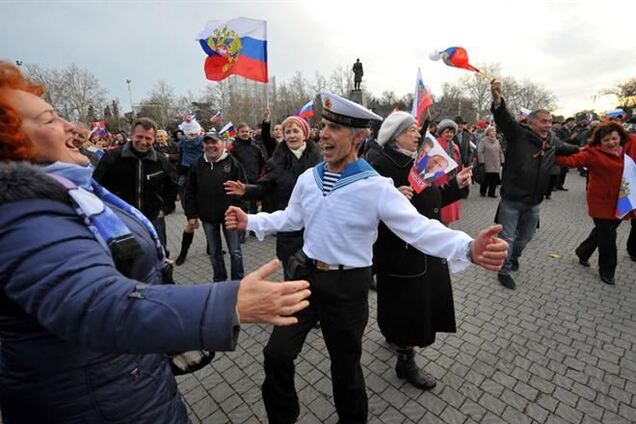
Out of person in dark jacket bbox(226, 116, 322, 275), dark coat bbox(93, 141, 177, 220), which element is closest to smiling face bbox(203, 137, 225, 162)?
dark coat bbox(93, 141, 177, 220)

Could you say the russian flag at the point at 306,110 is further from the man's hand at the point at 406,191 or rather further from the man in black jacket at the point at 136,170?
the man's hand at the point at 406,191

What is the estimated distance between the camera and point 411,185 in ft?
8.71

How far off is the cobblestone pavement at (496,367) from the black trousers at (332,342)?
1.79 ft

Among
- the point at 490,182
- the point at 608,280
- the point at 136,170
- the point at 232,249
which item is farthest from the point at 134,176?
the point at 490,182

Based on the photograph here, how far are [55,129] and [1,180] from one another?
0.35 meters

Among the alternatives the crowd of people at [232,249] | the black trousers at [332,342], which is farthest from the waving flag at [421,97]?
the black trousers at [332,342]

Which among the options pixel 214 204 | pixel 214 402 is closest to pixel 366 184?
pixel 214 402

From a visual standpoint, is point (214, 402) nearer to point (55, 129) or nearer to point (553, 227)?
point (55, 129)

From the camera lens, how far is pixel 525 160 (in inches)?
173

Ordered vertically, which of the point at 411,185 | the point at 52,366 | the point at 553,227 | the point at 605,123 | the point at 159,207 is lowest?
the point at 553,227

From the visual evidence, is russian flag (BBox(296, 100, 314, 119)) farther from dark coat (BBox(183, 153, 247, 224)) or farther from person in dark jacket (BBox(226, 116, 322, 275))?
person in dark jacket (BBox(226, 116, 322, 275))

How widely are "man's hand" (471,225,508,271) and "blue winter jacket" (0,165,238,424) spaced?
1.23 m

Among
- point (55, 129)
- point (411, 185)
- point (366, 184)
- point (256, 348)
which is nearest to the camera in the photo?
point (55, 129)

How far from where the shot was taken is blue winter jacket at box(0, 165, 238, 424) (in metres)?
0.83
